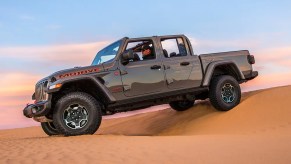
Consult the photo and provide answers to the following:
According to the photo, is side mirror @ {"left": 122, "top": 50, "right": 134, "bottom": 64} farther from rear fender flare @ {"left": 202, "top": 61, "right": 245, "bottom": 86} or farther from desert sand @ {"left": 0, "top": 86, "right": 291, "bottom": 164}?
rear fender flare @ {"left": 202, "top": 61, "right": 245, "bottom": 86}

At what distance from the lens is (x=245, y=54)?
36.1 feet

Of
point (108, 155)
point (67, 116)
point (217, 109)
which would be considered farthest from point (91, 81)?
point (217, 109)

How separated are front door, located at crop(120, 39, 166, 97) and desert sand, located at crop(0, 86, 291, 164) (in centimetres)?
136

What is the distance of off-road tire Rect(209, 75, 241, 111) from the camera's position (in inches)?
410

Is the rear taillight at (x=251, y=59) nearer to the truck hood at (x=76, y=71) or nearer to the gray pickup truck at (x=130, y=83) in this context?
the gray pickup truck at (x=130, y=83)

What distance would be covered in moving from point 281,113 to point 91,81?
4.97 m

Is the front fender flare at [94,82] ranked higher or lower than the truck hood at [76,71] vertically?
lower

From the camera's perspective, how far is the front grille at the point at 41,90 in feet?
28.4

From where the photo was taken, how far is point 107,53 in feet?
31.1

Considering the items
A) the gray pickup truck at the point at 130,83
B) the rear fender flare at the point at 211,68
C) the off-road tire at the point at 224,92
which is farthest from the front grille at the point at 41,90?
the off-road tire at the point at 224,92

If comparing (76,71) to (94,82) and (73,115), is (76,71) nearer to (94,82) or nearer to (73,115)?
(94,82)

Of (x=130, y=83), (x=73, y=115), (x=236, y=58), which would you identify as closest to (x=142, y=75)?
(x=130, y=83)

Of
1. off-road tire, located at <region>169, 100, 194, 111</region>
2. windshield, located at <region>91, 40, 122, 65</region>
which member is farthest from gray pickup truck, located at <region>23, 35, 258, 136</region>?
off-road tire, located at <region>169, 100, 194, 111</region>

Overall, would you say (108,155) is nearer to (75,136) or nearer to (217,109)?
(75,136)
